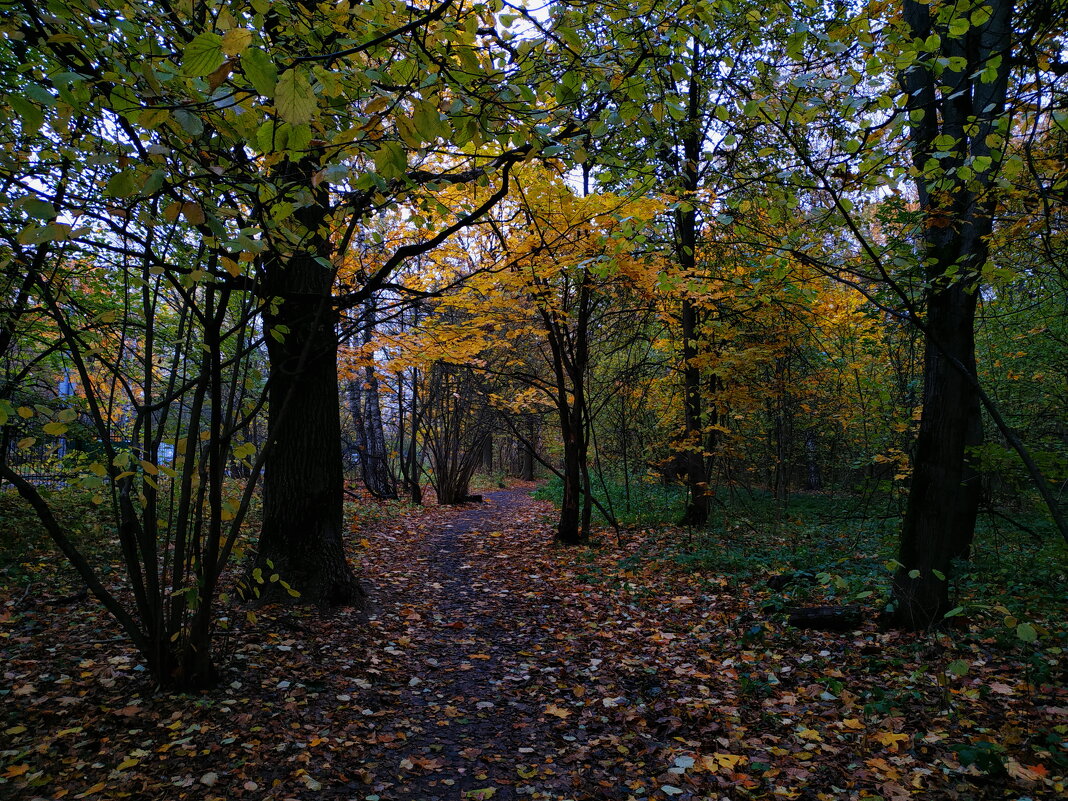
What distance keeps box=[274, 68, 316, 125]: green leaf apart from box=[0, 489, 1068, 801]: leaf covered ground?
3013mm

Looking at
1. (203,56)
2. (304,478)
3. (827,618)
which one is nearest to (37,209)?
(203,56)

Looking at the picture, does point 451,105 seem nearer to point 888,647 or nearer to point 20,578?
point 888,647

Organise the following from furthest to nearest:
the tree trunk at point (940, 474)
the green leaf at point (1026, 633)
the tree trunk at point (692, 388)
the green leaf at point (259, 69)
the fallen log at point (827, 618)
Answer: the tree trunk at point (692, 388), the fallen log at point (827, 618), the tree trunk at point (940, 474), the green leaf at point (1026, 633), the green leaf at point (259, 69)

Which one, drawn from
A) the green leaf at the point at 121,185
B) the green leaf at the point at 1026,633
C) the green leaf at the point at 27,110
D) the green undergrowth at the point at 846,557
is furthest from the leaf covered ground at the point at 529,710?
the green leaf at the point at 27,110

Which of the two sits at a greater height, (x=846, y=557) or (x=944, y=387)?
(x=944, y=387)

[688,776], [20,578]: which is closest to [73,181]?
[20,578]

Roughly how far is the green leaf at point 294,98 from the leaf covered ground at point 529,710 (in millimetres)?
3013

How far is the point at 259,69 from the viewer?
1.46 meters

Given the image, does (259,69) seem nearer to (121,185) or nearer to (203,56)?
A: (203,56)

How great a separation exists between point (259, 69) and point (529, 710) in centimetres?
389

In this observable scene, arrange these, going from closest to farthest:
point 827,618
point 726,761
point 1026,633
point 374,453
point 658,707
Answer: point 1026,633, point 726,761, point 658,707, point 827,618, point 374,453

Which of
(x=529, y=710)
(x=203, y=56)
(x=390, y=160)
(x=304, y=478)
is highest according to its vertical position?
(x=203, y=56)

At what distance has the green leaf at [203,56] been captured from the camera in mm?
1455

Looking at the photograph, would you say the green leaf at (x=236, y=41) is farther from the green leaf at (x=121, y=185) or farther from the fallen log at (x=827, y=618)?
the fallen log at (x=827, y=618)
